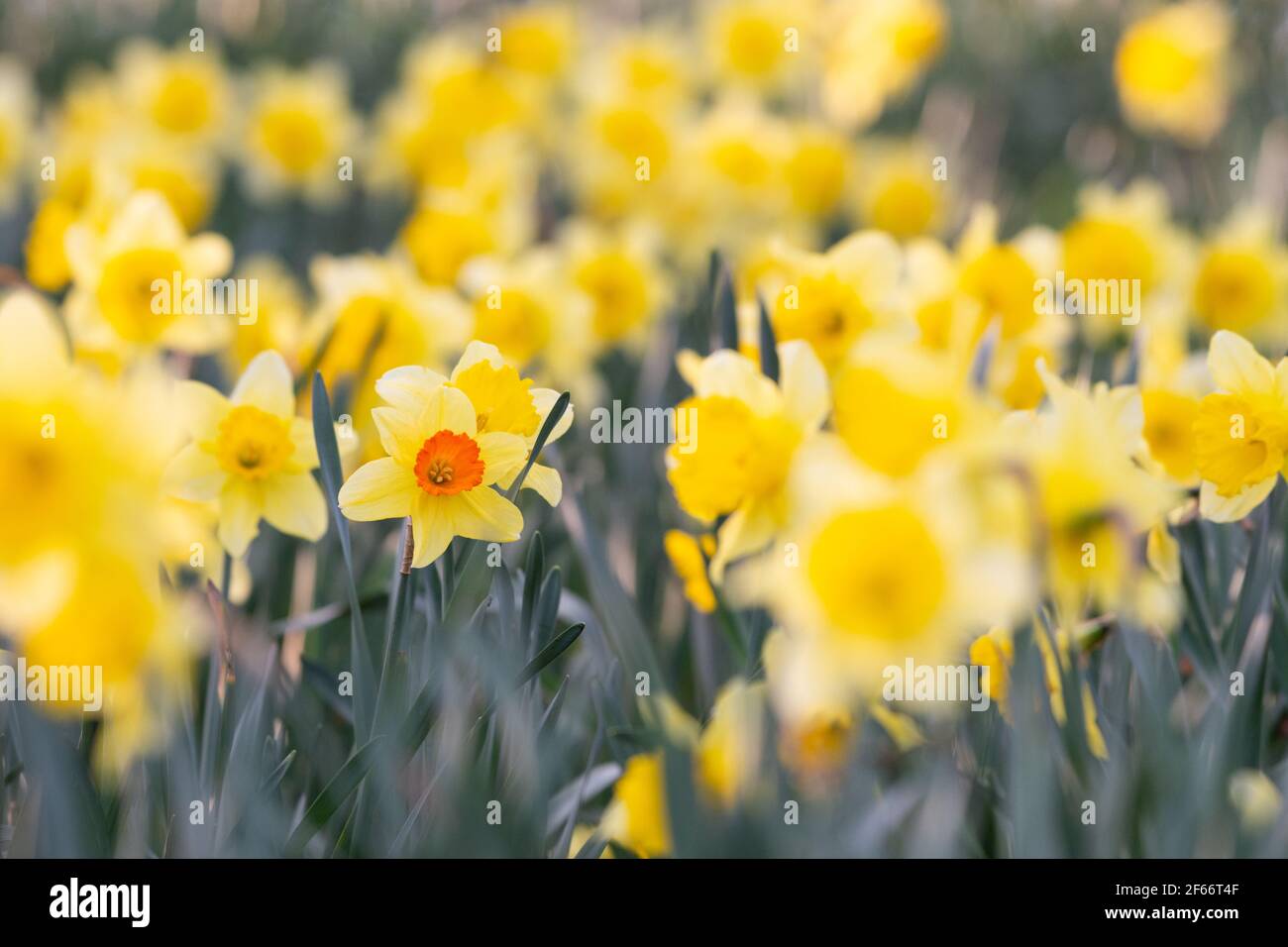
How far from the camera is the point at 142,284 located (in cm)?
137

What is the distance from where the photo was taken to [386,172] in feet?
9.23

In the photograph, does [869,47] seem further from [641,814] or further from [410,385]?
[641,814]

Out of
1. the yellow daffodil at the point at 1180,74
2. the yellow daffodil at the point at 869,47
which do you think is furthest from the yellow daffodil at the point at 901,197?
the yellow daffodil at the point at 1180,74

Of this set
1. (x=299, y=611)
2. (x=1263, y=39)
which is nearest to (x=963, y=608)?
(x=299, y=611)

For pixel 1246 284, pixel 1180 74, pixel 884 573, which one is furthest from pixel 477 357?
pixel 1180 74

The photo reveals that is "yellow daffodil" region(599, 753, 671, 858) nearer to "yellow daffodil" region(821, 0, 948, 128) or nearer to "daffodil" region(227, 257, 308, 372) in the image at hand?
"daffodil" region(227, 257, 308, 372)

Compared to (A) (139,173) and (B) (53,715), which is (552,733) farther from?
(A) (139,173)

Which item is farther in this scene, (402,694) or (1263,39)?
(1263,39)

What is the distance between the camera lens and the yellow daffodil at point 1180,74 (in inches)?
113

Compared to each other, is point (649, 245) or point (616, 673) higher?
point (649, 245)

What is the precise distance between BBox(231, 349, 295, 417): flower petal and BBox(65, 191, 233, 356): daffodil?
31 centimetres

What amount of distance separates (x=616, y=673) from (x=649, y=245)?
96cm

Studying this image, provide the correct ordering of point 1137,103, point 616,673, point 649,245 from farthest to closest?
point 1137,103, point 649,245, point 616,673

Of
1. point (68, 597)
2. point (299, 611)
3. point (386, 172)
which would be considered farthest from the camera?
point (386, 172)
